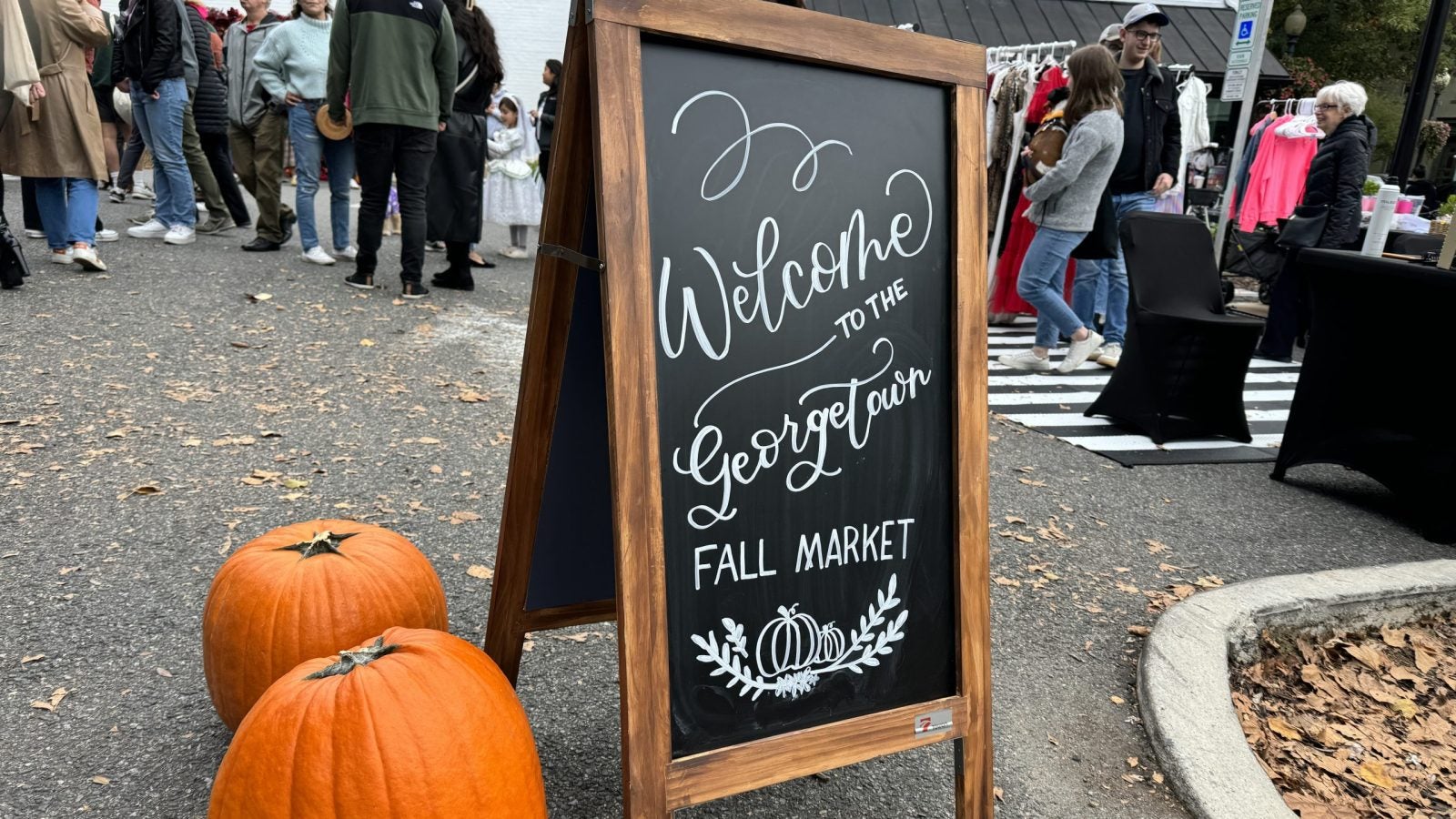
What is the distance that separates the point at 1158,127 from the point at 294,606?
6561mm

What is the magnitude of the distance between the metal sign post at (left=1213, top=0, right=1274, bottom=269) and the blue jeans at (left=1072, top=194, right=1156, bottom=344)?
4.44 feet

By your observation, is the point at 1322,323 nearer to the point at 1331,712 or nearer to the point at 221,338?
the point at 1331,712

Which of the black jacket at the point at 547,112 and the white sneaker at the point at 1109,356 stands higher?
the black jacket at the point at 547,112

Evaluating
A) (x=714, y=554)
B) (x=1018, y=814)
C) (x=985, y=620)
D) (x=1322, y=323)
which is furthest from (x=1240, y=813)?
(x=1322, y=323)

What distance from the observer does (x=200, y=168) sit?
28.9 feet

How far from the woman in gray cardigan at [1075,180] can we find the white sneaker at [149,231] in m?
7.25

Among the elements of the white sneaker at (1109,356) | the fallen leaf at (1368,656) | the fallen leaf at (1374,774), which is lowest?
the fallen leaf at (1374,774)

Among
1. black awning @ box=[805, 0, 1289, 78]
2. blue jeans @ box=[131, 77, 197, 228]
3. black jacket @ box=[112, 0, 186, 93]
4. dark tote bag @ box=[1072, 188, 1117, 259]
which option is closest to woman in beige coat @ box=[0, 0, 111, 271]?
black jacket @ box=[112, 0, 186, 93]

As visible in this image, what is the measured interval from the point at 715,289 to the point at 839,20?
554mm

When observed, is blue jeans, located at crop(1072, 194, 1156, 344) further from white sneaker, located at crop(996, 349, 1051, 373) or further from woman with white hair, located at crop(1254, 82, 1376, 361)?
woman with white hair, located at crop(1254, 82, 1376, 361)

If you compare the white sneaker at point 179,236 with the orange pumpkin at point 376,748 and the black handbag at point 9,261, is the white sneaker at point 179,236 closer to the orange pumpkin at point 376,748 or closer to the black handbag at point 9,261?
the black handbag at point 9,261

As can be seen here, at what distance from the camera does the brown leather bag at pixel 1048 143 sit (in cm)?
629

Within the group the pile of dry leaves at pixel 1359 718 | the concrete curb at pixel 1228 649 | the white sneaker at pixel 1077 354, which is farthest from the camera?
the white sneaker at pixel 1077 354

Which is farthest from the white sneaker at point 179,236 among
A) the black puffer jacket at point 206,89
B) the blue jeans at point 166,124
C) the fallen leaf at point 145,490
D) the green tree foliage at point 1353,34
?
the green tree foliage at point 1353,34
